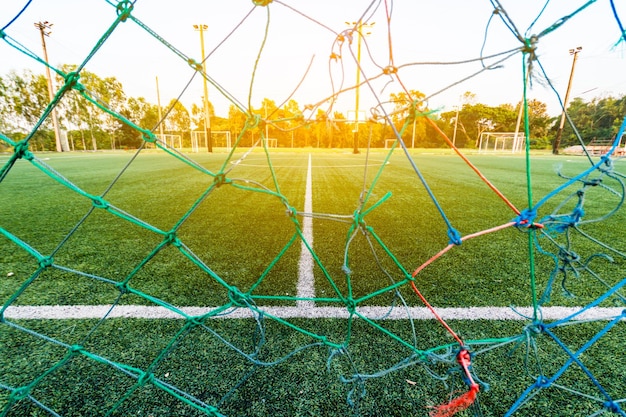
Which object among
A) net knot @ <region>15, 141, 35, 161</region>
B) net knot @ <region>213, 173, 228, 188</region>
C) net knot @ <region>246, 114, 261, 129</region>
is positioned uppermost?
net knot @ <region>246, 114, 261, 129</region>

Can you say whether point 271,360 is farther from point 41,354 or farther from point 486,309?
point 486,309

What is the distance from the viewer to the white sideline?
142 cm

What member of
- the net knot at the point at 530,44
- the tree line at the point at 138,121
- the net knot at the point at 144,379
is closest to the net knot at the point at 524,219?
the net knot at the point at 530,44

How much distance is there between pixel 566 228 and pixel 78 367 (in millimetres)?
1697

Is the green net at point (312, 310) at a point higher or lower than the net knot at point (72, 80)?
lower

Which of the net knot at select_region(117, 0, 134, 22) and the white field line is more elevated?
the net knot at select_region(117, 0, 134, 22)

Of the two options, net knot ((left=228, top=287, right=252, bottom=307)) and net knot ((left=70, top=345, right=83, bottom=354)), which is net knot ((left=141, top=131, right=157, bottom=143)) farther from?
net knot ((left=70, top=345, right=83, bottom=354))

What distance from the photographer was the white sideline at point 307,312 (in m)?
1.42

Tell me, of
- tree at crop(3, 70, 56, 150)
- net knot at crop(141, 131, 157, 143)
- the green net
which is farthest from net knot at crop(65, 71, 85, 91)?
tree at crop(3, 70, 56, 150)

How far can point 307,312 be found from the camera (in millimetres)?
1476

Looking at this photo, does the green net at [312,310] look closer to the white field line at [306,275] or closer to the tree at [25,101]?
the white field line at [306,275]

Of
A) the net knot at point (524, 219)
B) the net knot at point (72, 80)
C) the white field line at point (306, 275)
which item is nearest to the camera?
the net knot at point (524, 219)

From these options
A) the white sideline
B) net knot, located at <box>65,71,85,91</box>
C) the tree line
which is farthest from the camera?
the tree line

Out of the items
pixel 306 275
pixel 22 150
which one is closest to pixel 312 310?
pixel 306 275
